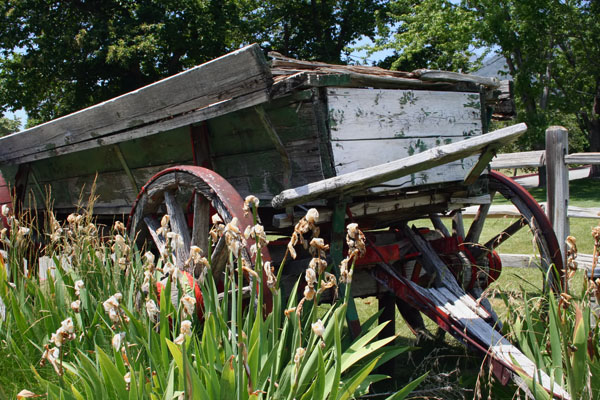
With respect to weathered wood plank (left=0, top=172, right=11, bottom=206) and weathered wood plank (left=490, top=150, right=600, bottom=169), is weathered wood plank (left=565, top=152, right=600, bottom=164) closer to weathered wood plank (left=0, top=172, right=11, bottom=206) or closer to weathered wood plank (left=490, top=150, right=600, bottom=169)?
weathered wood plank (left=490, top=150, right=600, bottom=169)

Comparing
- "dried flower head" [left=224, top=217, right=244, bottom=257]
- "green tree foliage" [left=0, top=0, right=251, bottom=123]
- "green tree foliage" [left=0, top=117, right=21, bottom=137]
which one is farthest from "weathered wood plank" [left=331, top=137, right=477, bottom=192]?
"green tree foliage" [left=0, top=117, right=21, bottom=137]

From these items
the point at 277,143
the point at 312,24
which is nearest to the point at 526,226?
the point at 277,143

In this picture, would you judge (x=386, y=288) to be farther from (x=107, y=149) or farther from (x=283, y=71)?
(x=107, y=149)

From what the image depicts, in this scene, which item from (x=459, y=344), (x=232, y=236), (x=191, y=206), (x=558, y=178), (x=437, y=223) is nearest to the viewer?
(x=232, y=236)

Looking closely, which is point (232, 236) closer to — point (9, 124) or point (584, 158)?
point (584, 158)

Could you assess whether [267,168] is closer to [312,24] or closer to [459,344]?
[459,344]

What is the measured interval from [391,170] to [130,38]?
685 inches

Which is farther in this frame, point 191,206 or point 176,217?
point 191,206

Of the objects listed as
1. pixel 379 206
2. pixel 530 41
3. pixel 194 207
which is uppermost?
pixel 530 41

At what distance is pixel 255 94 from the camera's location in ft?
7.73

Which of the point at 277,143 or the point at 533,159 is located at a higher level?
the point at 277,143

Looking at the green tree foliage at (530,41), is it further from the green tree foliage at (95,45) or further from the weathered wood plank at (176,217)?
the weathered wood plank at (176,217)

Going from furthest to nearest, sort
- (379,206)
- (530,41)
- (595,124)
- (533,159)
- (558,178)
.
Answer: (595,124), (530,41), (533,159), (558,178), (379,206)

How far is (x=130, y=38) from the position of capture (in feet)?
58.0
